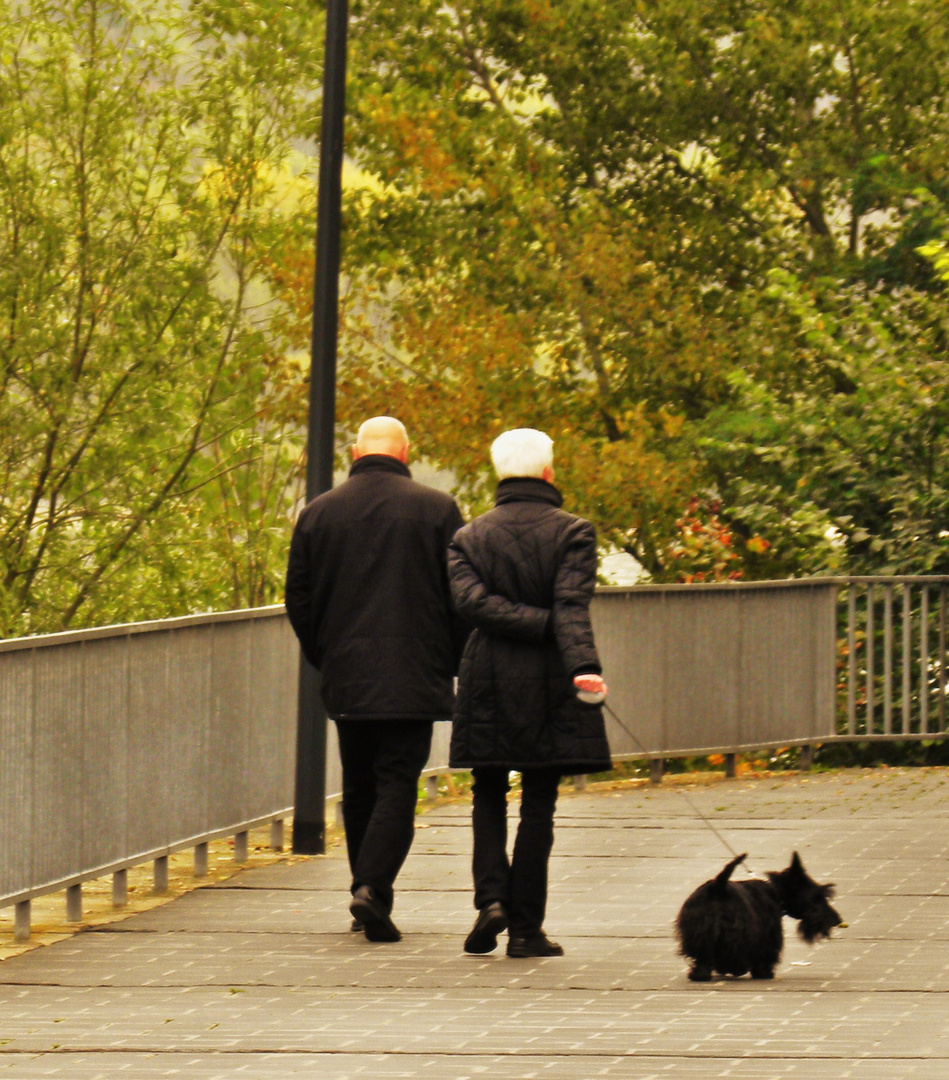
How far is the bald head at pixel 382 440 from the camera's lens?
823cm

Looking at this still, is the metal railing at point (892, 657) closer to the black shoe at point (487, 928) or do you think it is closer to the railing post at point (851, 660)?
the railing post at point (851, 660)

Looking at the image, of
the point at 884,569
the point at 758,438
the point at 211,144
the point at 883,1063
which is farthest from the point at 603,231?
the point at 883,1063

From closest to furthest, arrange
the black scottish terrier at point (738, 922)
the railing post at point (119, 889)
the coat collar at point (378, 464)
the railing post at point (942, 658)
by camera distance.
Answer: the black scottish terrier at point (738, 922), the coat collar at point (378, 464), the railing post at point (119, 889), the railing post at point (942, 658)

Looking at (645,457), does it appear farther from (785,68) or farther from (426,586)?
(426,586)

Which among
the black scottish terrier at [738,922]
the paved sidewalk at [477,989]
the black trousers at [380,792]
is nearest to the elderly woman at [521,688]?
the paved sidewalk at [477,989]

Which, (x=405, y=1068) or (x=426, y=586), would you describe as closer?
(x=405, y=1068)

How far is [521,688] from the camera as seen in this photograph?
751 cm

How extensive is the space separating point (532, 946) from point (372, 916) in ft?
1.96

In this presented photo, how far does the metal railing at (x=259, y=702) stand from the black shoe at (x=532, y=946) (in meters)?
1.72

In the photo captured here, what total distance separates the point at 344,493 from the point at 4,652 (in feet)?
4.38

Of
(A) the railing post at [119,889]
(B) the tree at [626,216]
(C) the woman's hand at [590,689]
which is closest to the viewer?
(C) the woman's hand at [590,689]

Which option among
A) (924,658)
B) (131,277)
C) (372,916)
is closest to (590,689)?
(372,916)

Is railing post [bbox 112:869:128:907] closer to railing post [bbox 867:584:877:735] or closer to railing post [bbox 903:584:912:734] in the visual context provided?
railing post [bbox 867:584:877:735]

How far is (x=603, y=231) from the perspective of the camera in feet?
72.8
